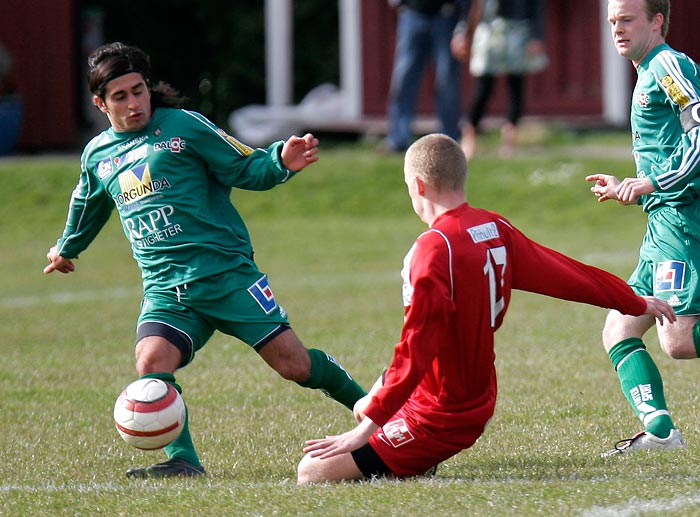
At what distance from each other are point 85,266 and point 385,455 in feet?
27.8

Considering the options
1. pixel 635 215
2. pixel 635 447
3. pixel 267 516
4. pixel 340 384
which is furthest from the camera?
pixel 635 215

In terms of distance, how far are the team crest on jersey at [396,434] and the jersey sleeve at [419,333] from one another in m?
0.28

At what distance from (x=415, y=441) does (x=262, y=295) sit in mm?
1099

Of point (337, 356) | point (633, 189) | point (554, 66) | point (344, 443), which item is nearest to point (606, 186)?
point (633, 189)

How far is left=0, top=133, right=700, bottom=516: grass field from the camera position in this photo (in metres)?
4.45

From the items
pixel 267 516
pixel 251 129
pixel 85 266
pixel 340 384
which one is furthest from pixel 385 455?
pixel 251 129

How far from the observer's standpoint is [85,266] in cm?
1266

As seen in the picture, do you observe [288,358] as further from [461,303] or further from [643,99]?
[643,99]

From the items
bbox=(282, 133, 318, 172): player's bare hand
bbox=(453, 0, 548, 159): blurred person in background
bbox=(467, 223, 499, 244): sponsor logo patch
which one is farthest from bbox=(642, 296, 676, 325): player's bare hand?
bbox=(453, 0, 548, 159): blurred person in background

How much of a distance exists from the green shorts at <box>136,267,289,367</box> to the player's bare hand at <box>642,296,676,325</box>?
151 centimetres

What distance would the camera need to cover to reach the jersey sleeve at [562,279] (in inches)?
181

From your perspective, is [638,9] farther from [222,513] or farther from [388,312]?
[388,312]

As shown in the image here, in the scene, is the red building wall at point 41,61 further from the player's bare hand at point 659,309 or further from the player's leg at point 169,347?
the player's bare hand at point 659,309

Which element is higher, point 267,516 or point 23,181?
point 267,516
